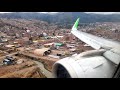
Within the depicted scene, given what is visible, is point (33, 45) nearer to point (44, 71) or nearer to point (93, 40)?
point (44, 71)

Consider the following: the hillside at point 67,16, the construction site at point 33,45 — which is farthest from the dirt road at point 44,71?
the hillside at point 67,16

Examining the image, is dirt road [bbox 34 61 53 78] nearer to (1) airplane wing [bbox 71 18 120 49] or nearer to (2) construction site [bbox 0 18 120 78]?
(2) construction site [bbox 0 18 120 78]

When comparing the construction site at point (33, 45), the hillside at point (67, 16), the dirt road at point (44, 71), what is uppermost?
the hillside at point (67, 16)

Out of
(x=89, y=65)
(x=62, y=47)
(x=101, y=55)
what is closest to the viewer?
(x=89, y=65)

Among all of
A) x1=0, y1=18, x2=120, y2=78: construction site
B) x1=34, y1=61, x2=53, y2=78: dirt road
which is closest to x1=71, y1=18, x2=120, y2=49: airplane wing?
x1=0, y1=18, x2=120, y2=78: construction site

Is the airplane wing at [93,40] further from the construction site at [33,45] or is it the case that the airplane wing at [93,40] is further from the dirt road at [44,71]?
the dirt road at [44,71]

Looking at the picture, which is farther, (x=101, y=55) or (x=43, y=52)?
(x=43, y=52)
